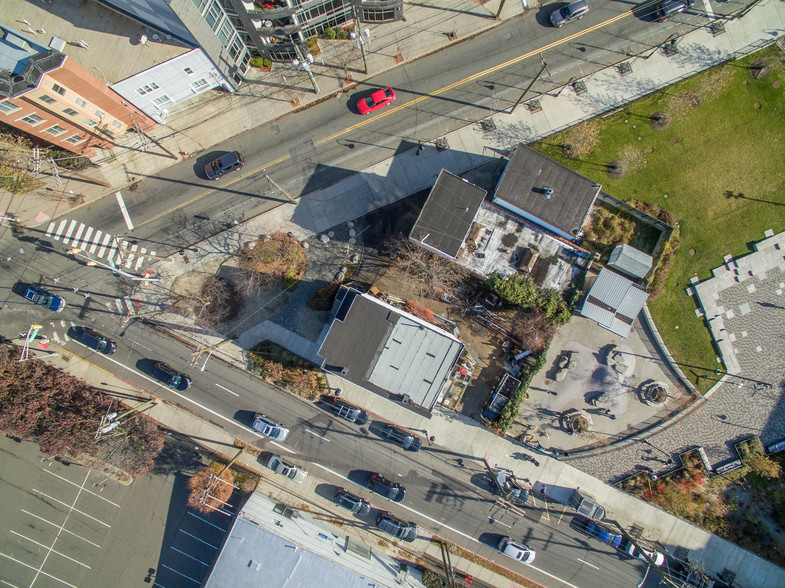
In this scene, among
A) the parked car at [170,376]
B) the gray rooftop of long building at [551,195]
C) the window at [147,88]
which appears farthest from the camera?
the parked car at [170,376]

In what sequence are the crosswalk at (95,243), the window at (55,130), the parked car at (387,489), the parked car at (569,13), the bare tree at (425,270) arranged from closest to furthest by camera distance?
the window at (55,130)
the bare tree at (425,270)
the parked car at (569,13)
the parked car at (387,489)
the crosswalk at (95,243)

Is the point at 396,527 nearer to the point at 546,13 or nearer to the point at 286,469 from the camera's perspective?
the point at 286,469

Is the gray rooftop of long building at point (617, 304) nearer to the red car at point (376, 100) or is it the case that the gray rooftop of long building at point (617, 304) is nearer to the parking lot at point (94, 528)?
the red car at point (376, 100)

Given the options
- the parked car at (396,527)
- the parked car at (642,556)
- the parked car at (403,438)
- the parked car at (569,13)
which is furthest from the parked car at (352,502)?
the parked car at (569,13)

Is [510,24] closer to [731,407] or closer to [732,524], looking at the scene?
[731,407]

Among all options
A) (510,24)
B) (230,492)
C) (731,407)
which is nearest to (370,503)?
(230,492)

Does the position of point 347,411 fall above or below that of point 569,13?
below

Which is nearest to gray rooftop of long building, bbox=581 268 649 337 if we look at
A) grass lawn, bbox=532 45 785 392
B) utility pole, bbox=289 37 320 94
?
grass lawn, bbox=532 45 785 392

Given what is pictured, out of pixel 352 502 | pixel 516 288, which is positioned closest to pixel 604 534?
pixel 352 502
